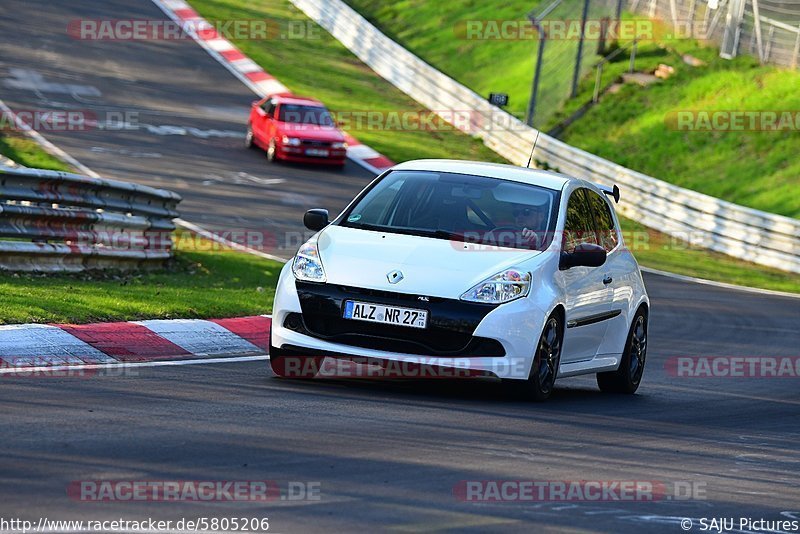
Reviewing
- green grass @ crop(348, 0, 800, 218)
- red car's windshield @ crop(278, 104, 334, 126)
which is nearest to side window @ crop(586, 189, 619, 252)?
green grass @ crop(348, 0, 800, 218)

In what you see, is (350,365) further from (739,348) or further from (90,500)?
(739,348)

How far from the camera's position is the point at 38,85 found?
34938 mm

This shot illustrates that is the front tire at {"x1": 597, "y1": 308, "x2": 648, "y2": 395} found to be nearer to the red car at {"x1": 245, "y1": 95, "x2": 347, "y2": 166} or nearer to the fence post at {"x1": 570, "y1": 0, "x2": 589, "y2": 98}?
the red car at {"x1": 245, "y1": 95, "x2": 347, "y2": 166}

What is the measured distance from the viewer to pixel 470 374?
943cm

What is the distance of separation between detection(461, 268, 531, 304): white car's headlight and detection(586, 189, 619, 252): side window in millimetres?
1904

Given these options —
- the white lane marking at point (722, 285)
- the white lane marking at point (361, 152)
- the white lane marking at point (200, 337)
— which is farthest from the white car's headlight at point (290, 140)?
the white lane marking at point (200, 337)

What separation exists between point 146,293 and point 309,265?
4.03m

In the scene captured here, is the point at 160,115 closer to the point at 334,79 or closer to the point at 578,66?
the point at 334,79

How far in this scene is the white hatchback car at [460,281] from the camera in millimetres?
9359

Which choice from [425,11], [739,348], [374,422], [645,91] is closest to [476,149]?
[645,91]

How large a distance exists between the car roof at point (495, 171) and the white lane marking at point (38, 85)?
25.1 m

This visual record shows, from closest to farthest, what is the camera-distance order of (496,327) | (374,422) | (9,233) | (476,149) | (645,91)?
(374,422)
(496,327)
(9,233)
(476,149)
(645,91)

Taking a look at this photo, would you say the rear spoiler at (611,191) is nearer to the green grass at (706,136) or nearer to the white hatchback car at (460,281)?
the white hatchback car at (460,281)

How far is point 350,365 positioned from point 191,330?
148 centimetres
